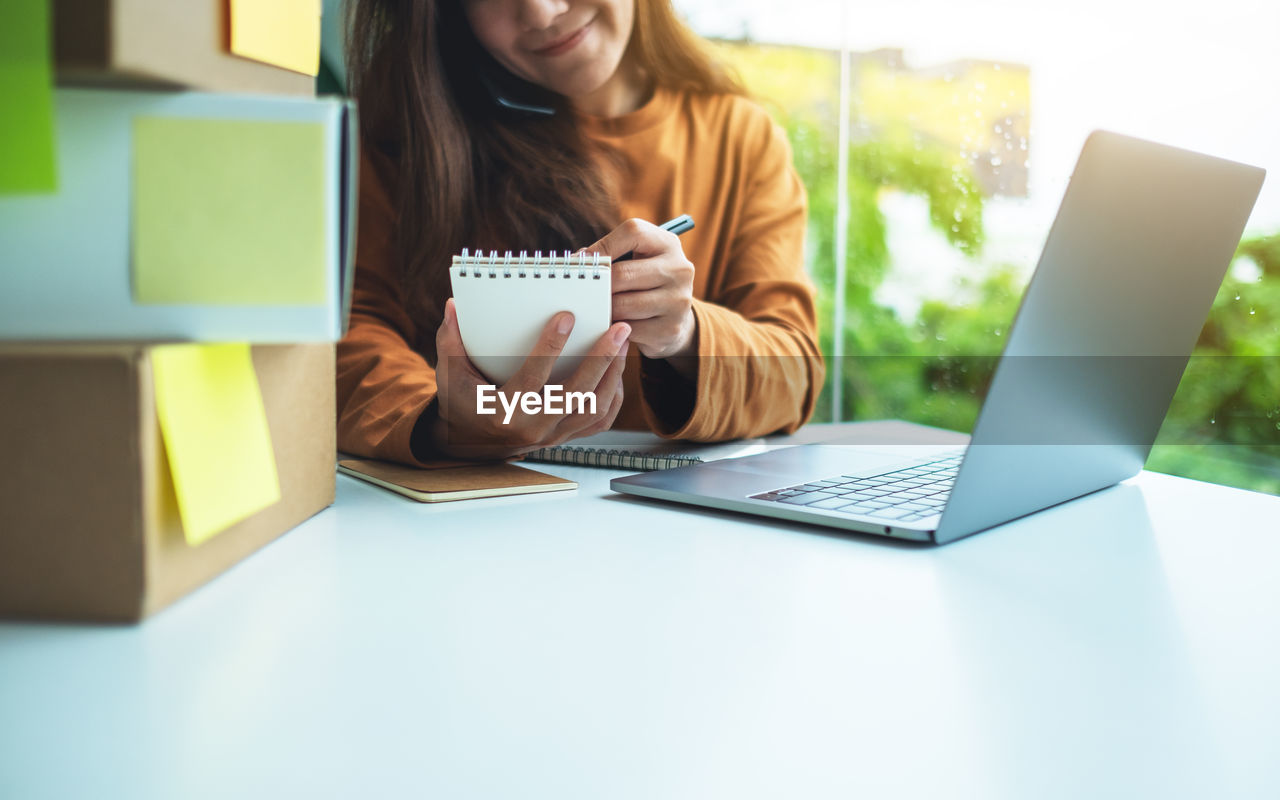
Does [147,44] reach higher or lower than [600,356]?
higher

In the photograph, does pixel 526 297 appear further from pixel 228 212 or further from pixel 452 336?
pixel 228 212

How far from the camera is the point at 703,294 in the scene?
1202 millimetres

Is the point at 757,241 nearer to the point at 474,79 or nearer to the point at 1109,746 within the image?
the point at 474,79

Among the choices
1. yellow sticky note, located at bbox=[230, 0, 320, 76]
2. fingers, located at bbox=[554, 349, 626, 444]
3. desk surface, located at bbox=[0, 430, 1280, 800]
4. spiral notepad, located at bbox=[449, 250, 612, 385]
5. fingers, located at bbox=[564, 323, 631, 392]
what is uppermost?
yellow sticky note, located at bbox=[230, 0, 320, 76]

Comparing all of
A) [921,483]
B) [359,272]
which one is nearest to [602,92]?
[359,272]

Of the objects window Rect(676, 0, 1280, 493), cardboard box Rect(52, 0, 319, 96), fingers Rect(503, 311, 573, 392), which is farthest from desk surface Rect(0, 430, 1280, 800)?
window Rect(676, 0, 1280, 493)

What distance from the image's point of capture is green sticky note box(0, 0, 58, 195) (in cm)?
33

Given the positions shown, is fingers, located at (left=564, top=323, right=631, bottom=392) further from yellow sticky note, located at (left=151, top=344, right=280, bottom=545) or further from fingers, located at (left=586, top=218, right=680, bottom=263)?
yellow sticky note, located at (left=151, top=344, right=280, bottom=545)

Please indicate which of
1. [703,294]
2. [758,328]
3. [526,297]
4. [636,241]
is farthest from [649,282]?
[703,294]

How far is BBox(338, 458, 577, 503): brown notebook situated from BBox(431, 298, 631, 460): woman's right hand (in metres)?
0.02

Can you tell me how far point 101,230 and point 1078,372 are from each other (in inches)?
20.3

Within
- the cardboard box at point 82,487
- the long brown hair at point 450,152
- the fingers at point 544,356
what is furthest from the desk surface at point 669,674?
the long brown hair at point 450,152

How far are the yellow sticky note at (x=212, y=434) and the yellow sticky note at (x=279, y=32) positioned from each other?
0.51 feet

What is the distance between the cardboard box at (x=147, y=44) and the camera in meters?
0.33
